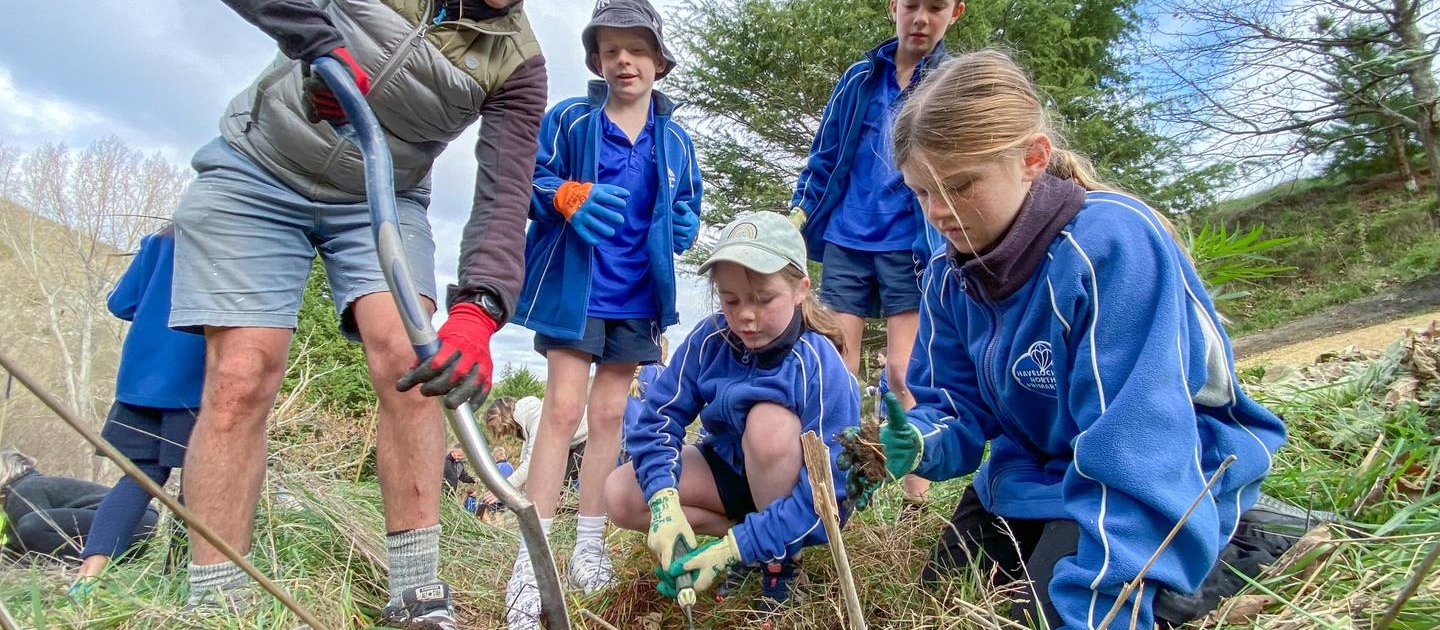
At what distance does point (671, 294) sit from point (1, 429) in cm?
181

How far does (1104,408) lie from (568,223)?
1825mm

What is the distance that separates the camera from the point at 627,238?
3043 mm

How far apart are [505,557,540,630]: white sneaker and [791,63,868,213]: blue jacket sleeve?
1.82 m

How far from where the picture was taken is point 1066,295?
1.68 m

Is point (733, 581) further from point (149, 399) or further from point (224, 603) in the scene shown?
point (149, 399)

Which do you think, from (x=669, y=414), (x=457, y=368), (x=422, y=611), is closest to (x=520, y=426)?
(x=669, y=414)

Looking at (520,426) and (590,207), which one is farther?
(520,426)

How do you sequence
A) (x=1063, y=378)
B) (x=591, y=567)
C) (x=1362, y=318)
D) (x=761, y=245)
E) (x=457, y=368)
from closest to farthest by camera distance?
(x=457, y=368), (x=1063, y=378), (x=761, y=245), (x=591, y=567), (x=1362, y=318)

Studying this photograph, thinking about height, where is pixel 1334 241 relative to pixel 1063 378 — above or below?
below

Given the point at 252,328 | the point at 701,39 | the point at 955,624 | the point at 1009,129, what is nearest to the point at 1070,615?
the point at 955,624

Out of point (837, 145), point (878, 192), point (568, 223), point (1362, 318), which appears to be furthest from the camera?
point (1362, 318)

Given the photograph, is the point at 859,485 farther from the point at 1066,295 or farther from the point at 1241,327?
the point at 1241,327

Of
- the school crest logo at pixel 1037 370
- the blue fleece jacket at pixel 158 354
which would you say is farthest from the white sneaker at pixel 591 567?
the blue fleece jacket at pixel 158 354

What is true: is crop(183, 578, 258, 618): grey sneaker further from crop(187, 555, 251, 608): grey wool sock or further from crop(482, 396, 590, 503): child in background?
crop(482, 396, 590, 503): child in background
